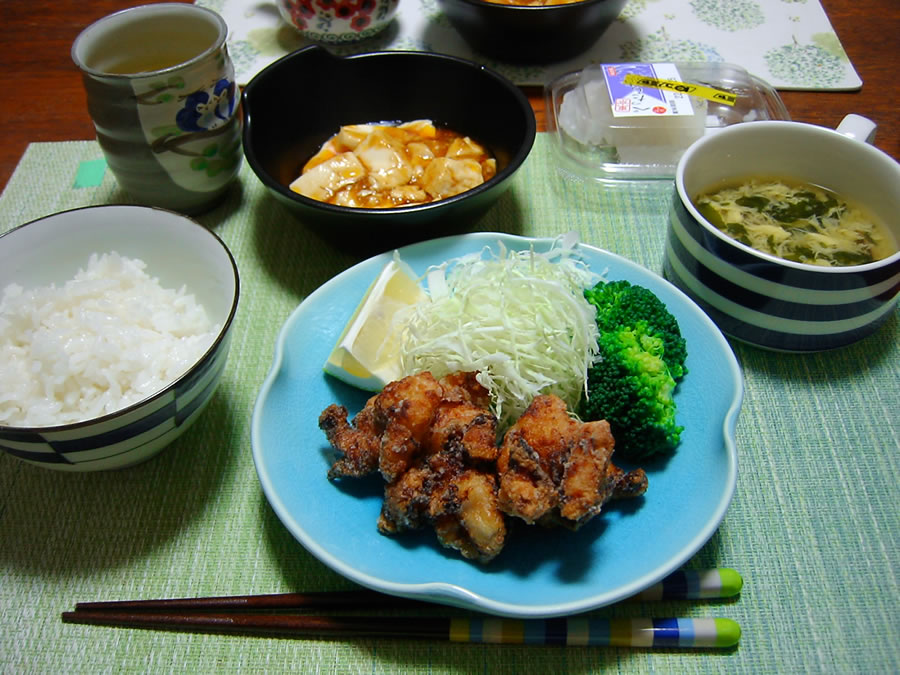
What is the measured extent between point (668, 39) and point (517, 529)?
2.50 meters

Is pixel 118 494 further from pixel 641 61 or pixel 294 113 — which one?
pixel 641 61

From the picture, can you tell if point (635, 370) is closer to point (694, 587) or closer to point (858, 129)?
point (694, 587)

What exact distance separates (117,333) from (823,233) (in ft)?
6.41

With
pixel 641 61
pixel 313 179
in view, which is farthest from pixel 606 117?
pixel 313 179

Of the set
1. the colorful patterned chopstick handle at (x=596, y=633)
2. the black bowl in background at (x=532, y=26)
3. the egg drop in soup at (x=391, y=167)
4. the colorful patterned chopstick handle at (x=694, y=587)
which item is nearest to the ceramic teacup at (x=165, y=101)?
the egg drop in soup at (x=391, y=167)

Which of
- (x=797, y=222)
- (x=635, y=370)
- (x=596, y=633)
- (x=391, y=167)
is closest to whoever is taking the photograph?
(x=596, y=633)

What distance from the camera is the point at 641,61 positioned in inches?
110

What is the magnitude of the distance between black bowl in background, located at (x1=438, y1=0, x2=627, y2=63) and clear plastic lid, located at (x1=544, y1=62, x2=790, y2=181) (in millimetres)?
A: 193

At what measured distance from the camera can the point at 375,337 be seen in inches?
65.0

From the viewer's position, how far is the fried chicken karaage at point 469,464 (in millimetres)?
1255

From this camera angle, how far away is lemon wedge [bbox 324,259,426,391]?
160 cm

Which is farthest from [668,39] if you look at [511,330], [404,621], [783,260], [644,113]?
[404,621]

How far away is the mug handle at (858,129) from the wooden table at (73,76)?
56cm

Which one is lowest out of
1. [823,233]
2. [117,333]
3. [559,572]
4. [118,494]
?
[118,494]
